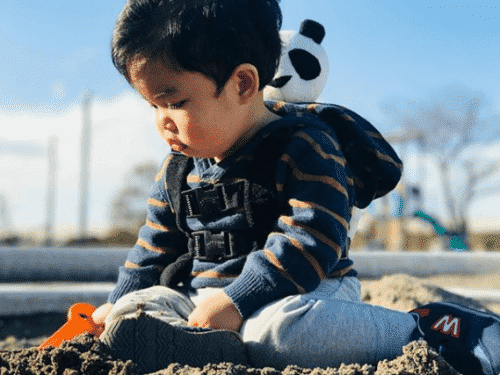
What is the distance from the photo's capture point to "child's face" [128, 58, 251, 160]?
1.27 meters

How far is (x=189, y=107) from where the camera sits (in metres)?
1.29

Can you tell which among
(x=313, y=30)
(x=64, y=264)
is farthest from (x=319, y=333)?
(x=64, y=264)

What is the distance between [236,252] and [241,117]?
1.04 feet

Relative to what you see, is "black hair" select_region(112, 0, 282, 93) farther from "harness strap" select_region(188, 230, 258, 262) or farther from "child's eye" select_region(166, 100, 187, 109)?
"harness strap" select_region(188, 230, 258, 262)

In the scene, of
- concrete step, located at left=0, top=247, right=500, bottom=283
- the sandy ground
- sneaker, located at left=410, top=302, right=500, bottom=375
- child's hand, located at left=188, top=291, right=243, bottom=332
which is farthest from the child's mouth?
concrete step, located at left=0, top=247, right=500, bottom=283

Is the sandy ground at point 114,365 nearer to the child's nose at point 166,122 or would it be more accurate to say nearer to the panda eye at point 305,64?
the child's nose at point 166,122

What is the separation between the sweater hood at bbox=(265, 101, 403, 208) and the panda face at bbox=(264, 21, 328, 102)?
0.22m

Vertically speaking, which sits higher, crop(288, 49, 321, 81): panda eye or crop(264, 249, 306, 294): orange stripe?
crop(288, 49, 321, 81): panda eye

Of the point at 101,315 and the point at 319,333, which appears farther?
the point at 101,315

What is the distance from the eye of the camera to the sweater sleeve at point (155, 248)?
5.31ft

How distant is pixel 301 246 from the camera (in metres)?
1.27

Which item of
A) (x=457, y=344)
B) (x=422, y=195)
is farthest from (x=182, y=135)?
(x=422, y=195)

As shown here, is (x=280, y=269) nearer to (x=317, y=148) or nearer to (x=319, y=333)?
(x=319, y=333)

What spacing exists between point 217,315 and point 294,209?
28 cm
